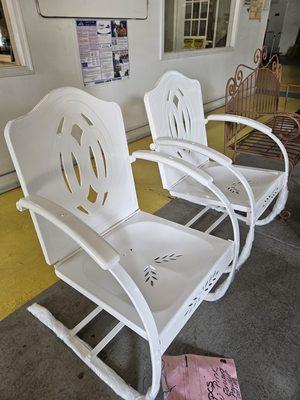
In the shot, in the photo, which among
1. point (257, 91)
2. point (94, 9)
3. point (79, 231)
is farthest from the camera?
point (257, 91)

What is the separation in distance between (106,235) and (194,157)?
0.79m

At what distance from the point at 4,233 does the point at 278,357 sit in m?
1.57

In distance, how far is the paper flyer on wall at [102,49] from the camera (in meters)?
2.27

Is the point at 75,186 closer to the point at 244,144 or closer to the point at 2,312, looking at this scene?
the point at 2,312

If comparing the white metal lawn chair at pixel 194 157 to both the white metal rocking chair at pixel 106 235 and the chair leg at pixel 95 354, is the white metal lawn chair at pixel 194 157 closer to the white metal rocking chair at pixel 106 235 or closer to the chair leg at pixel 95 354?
the white metal rocking chair at pixel 106 235

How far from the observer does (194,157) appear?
1611 mm

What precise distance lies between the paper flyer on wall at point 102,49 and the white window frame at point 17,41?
48cm

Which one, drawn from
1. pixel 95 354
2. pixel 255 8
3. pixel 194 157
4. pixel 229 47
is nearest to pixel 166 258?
pixel 95 354

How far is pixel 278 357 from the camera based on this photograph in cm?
106

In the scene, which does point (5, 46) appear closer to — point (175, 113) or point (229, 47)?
point (175, 113)

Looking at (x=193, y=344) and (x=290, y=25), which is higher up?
(x=290, y=25)

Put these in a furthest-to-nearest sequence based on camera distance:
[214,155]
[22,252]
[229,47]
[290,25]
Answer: [290,25] → [229,47] → [22,252] → [214,155]

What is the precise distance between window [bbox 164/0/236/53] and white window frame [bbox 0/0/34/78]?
2.73 metres

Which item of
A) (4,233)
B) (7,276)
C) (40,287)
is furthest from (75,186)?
(4,233)
